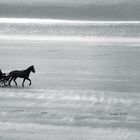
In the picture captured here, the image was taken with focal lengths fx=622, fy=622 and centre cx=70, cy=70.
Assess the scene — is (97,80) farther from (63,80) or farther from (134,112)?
(134,112)

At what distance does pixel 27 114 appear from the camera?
12586 mm

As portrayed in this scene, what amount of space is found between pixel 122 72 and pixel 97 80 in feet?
9.16

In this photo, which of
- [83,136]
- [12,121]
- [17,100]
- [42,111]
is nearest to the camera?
[83,136]

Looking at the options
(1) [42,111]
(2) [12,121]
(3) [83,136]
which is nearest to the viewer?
(3) [83,136]

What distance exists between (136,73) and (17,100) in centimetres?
723

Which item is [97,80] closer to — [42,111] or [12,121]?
[42,111]

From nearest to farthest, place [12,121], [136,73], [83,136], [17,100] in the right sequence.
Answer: [83,136] → [12,121] → [17,100] → [136,73]

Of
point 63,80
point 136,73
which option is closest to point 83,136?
point 63,80

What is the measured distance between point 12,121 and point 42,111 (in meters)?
1.18

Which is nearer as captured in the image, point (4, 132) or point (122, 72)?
point (4, 132)

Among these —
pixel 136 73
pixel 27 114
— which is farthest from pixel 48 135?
pixel 136 73

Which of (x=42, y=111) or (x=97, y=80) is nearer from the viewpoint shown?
(x=42, y=111)

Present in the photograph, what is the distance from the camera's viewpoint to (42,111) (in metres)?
13.0

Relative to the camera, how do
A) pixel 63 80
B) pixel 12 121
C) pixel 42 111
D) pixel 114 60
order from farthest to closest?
pixel 114 60 → pixel 63 80 → pixel 42 111 → pixel 12 121
